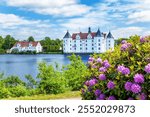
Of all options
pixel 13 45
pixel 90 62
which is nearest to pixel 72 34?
pixel 13 45

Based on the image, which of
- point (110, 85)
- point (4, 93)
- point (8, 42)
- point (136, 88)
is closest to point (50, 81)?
point (4, 93)

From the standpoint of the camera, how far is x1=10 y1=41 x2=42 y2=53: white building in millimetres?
125062

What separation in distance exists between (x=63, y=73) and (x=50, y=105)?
400 inches

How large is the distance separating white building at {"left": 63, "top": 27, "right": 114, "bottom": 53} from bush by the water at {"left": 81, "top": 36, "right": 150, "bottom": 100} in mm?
101221

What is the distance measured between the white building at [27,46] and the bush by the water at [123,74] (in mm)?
118587

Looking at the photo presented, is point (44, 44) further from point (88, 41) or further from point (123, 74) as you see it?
point (123, 74)

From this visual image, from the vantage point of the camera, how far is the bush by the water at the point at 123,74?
16.8 feet

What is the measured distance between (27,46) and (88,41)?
25.4 metres

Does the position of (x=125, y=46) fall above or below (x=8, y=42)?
above

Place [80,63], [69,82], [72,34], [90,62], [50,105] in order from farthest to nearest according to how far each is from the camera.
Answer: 1. [72,34]
2. [80,63]
3. [69,82]
4. [90,62]
5. [50,105]

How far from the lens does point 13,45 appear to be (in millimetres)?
129250

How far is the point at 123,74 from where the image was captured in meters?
5.24

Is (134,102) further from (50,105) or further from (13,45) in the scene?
(13,45)

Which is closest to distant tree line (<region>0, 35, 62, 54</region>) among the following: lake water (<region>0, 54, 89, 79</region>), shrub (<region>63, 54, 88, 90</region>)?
lake water (<region>0, 54, 89, 79</region>)
